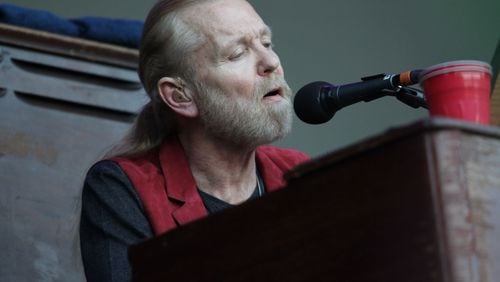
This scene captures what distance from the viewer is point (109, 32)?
7.89 feet

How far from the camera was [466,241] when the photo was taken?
92 cm

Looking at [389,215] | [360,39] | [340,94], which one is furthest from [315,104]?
[360,39]

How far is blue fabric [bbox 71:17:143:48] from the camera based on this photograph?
2.40 metres

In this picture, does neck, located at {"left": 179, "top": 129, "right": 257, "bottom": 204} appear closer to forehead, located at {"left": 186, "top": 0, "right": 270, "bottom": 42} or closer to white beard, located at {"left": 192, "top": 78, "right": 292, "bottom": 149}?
white beard, located at {"left": 192, "top": 78, "right": 292, "bottom": 149}

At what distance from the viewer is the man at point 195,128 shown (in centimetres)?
168

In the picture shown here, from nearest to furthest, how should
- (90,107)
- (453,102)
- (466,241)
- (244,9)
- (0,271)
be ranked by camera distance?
(466,241) < (453,102) < (244,9) < (0,271) < (90,107)

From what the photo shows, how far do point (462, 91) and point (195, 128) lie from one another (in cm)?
79

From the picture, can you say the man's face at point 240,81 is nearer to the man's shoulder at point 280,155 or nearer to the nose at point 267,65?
the nose at point 267,65

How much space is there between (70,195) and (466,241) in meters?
1.53

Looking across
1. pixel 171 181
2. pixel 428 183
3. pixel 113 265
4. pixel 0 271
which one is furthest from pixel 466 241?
pixel 0 271

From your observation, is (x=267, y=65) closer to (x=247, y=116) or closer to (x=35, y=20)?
(x=247, y=116)

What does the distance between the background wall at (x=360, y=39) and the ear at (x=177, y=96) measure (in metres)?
1.00

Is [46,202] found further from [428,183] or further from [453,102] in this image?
[428,183]

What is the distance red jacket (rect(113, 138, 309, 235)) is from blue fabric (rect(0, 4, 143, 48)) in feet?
1.89
